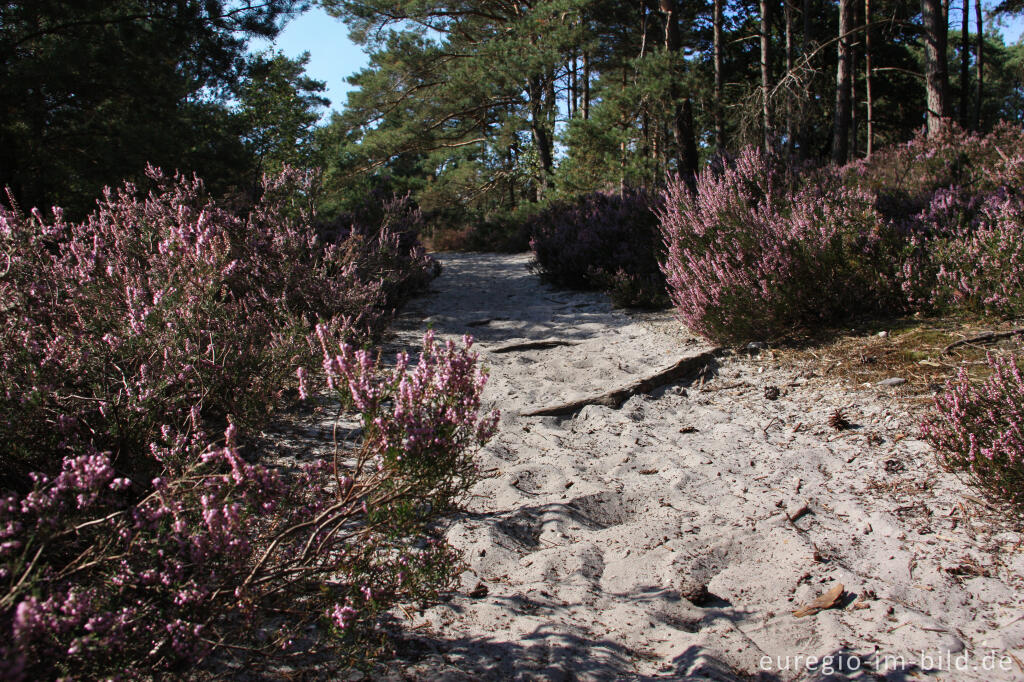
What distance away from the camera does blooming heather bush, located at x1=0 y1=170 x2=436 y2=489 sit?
2.30m

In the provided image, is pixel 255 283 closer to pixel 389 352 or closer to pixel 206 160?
pixel 389 352

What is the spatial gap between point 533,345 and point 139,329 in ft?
11.6

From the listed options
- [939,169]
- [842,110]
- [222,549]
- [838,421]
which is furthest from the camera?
[842,110]

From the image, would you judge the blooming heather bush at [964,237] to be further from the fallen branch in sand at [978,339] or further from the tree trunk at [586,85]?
the tree trunk at [586,85]

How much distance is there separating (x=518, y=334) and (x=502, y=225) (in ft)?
34.3

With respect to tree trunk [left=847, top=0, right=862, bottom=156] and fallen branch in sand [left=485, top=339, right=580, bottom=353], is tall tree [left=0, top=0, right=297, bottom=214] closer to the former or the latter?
fallen branch in sand [left=485, top=339, right=580, bottom=353]

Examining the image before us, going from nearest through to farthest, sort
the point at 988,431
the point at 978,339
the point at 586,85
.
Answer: the point at 988,431 → the point at 978,339 → the point at 586,85

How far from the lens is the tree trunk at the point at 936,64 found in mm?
8617

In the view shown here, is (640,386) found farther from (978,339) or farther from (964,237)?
(964,237)

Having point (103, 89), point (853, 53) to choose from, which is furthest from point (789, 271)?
point (853, 53)

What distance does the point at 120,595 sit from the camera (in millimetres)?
1605

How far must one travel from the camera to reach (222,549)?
1.63m

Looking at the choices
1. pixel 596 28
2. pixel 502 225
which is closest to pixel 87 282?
pixel 502 225

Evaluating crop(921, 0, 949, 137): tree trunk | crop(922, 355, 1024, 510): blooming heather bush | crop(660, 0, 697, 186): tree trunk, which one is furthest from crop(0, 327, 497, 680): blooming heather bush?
crop(921, 0, 949, 137): tree trunk
